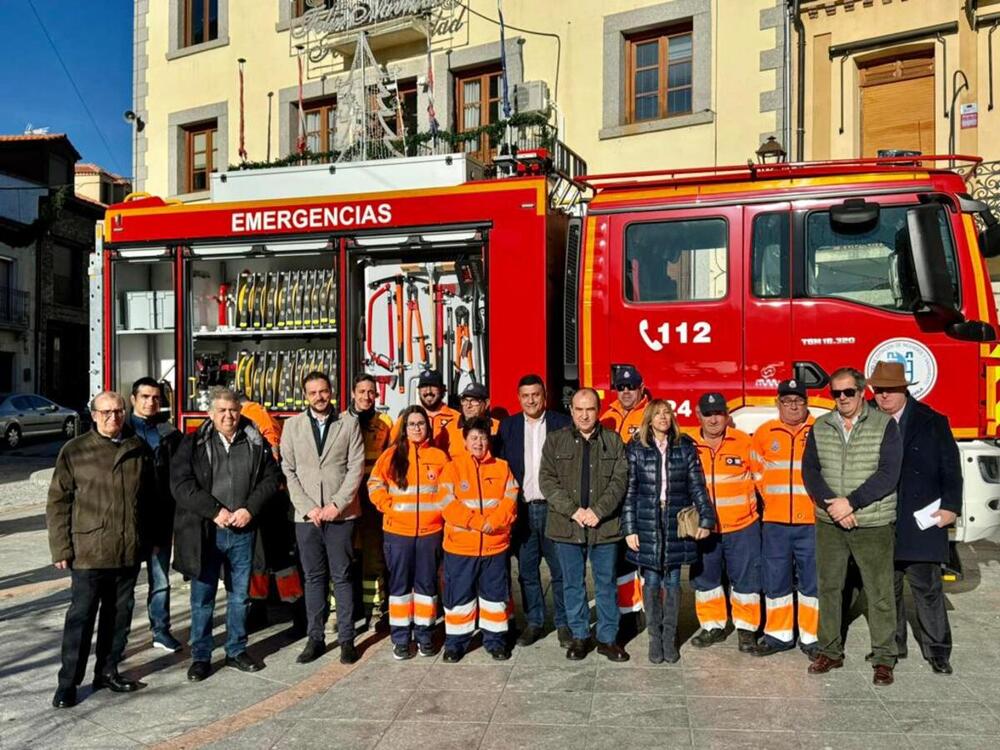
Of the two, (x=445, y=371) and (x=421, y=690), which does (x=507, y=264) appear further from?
(x=421, y=690)

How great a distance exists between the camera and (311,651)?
546cm

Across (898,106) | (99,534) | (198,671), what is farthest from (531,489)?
(898,106)

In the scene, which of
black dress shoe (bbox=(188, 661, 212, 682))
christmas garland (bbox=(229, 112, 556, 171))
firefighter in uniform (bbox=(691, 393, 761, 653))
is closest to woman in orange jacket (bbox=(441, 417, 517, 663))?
firefighter in uniform (bbox=(691, 393, 761, 653))

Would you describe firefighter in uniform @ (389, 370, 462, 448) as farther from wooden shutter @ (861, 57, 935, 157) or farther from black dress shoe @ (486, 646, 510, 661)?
wooden shutter @ (861, 57, 935, 157)

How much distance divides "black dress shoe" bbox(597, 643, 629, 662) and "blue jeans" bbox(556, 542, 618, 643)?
0.09 feet

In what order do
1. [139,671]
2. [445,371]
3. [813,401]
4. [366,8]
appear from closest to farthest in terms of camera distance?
[139,671] → [813,401] → [445,371] → [366,8]

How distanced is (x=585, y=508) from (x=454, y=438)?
40.4 inches

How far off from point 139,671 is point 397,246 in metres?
3.27

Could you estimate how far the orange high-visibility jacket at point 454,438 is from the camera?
5.73 m

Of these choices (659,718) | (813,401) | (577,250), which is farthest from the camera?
(577,250)

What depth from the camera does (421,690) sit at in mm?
4910

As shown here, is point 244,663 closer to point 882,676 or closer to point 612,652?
point 612,652

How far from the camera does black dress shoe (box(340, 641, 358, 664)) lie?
5.39 metres

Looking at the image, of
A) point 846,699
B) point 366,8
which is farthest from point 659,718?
point 366,8
